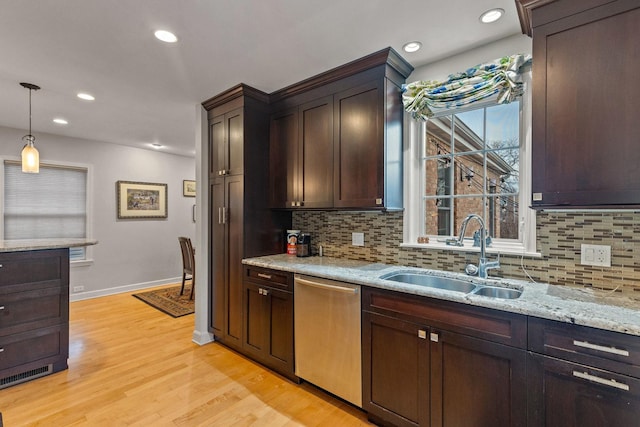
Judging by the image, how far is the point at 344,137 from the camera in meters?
2.46

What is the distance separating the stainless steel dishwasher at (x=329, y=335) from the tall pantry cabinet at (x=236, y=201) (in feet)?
2.60

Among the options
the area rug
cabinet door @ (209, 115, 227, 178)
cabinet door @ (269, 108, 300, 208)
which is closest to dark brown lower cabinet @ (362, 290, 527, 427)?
cabinet door @ (269, 108, 300, 208)

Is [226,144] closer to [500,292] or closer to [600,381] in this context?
[500,292]

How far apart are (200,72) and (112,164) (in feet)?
11.4

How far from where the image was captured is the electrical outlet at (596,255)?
1.67 meters

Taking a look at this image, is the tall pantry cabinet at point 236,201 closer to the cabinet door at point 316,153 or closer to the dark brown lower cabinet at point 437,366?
the cabinet door at point 316,153

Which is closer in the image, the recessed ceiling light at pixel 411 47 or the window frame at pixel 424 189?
the window frame at pixel 424 189

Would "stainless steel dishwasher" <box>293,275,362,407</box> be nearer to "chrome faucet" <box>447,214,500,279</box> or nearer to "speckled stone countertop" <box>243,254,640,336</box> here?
"speckled stone countertop" <box>243,254,640,336</box>

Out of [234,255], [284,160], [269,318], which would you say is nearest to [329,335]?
[269,318]

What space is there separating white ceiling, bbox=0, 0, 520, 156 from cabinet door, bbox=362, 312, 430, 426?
1.79 m

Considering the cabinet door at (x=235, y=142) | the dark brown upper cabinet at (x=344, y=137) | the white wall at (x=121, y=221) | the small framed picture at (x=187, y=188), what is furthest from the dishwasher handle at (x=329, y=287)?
the small framed picture at (x=187, y=188)

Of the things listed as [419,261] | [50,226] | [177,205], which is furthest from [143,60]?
[177,205]

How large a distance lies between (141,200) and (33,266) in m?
3.03

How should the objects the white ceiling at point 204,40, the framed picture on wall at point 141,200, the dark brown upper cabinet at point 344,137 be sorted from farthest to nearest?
the framed picture on wall at point 141,200
the dark brown upper cabinet at point 344,137
the white ceiling at point 204,40
